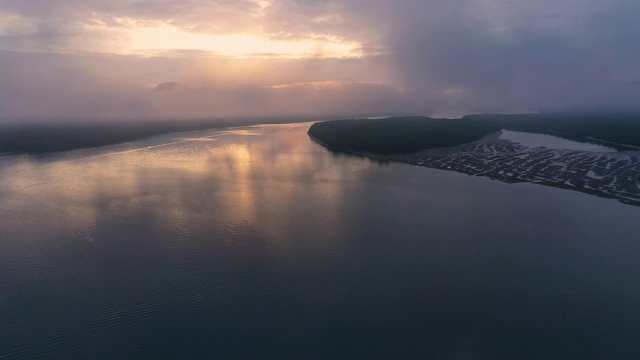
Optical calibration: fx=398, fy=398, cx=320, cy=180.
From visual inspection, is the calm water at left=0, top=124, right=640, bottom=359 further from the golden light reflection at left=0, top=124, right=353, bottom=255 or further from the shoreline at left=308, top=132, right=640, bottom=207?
the shoreline at left=308, top=132, right=640, bottom=207

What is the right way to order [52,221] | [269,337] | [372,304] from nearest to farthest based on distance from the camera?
[269,337], [372,304], [52,221]

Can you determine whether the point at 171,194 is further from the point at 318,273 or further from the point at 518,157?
the point at 518,157

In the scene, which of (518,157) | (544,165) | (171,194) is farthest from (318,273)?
(518,157)

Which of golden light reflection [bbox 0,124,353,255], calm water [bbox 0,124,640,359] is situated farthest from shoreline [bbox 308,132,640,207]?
golden light reflection [bbox 0,124,353,255]

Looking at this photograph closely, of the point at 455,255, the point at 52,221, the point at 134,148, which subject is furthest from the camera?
the point at 134,148

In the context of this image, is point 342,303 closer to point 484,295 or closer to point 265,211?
point 484,295

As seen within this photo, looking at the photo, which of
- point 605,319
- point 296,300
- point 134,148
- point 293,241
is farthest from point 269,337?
point 134,148

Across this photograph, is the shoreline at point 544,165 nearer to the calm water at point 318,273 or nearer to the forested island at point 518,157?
the forested island at point 518,157

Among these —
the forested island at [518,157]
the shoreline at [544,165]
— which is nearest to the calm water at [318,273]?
the shoreline at [544,165]
